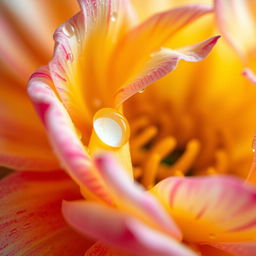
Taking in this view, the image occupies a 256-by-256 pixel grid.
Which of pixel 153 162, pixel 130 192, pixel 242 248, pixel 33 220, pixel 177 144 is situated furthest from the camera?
pixel 177 144

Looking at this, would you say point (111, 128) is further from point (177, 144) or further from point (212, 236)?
point (177, 144)

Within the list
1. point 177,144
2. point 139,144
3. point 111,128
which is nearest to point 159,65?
point 111,128

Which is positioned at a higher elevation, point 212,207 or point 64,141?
point 64,141

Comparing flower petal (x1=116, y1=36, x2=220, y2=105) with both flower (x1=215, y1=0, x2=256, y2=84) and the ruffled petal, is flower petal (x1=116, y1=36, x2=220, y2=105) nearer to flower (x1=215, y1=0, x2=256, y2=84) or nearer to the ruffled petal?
the ruffled petal

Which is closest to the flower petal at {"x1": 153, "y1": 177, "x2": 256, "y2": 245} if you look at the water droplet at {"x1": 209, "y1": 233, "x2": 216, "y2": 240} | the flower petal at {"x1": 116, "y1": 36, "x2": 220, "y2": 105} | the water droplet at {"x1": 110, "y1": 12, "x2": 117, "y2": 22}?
the water droplet at {"x1": 209, "y1": 233, "x2": 216, "y2": 240}

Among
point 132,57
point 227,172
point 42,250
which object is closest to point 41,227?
point 42,250

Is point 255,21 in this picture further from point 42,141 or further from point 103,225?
point 103,225

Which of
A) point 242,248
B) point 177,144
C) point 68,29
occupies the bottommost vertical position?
point 177,144
